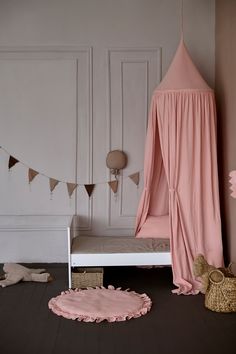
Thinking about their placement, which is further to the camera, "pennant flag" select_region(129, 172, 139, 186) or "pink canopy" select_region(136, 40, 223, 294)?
"pennant flag" select_region(129, 172, 139, 186)

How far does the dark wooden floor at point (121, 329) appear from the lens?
309cm

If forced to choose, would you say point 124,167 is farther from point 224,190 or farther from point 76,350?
point 76,350

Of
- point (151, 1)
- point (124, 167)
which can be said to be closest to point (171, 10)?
point (151, 1)

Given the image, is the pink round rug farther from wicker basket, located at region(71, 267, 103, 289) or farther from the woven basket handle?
the woven basket handle

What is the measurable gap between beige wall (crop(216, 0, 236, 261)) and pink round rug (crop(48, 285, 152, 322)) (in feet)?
3.60

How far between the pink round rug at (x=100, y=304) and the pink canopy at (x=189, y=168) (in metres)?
0.53

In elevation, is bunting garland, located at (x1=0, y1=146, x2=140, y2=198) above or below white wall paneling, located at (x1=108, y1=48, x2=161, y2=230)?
below

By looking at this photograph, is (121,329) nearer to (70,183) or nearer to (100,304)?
(100,304)

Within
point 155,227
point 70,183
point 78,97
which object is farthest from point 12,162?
point 155,227

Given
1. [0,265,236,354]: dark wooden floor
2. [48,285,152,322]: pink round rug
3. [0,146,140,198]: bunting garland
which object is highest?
[0,146,140,198]: bunting garland

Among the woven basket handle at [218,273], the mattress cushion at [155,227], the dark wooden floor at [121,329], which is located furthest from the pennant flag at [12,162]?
the woven basket handle at [218,273]

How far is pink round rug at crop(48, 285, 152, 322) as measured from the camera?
3590 millimetres

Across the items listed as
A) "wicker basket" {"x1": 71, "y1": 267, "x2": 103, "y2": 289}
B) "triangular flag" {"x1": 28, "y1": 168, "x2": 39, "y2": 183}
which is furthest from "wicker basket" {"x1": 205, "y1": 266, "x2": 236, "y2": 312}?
"triangular flag" {"x1": 28, "y1": 168, "x2": 39, "y2": 183}

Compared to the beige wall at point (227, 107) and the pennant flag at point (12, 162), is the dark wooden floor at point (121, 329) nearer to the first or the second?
the beige wall at point (227, 107)
